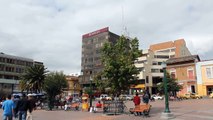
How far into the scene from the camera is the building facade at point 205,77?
171 feet

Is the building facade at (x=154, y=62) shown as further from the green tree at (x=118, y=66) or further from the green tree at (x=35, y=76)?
the green tree at (x=118, y=66)

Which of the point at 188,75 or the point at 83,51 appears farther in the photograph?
the point at 83,51

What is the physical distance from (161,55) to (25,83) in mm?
49895

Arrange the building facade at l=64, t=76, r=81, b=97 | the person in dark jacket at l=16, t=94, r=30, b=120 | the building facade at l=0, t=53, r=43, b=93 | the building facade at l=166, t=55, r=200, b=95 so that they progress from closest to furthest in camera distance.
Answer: the person in dark jacket at l=16, t=94, r=30, b=120
the building facade at l=166, t=55, r=200, b=95
the building facade at l=0, t=53, r=43, b=93
the building facade at l=64, t=76, r=81, b=97

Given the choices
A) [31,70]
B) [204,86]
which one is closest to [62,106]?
[31,70]

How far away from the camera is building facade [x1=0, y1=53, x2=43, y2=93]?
69.8 m

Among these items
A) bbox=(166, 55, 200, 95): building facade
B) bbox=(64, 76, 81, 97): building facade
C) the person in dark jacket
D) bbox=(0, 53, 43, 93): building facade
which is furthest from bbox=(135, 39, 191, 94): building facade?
the person in dark jacket

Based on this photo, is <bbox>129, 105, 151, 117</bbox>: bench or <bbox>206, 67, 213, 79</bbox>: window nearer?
<bbox>129, 105, 151, 117</bbox>: bench

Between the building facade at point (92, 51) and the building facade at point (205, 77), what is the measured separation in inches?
1661

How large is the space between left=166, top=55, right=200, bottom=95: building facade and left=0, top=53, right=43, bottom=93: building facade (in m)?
44.2

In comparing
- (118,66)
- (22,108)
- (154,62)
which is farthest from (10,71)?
(22,108)

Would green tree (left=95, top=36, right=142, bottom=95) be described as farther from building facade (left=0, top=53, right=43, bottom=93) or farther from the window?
building facade (left=0, top=53, right=43, bottom=93)

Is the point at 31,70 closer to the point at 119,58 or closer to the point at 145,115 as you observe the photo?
the point at 119,58

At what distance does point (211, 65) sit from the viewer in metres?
52.0
